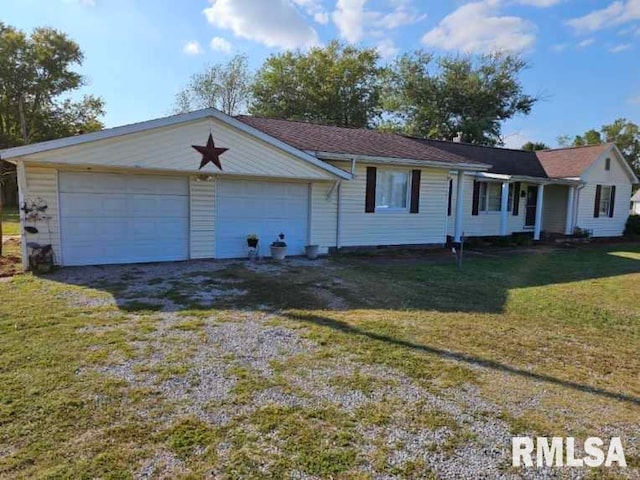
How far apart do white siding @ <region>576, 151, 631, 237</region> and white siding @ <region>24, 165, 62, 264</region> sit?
19606 millimetres

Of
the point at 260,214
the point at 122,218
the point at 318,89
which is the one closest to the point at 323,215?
the point at 260,214

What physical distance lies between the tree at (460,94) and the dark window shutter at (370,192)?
20.4 metres

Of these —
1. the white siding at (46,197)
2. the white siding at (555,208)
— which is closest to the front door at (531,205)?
the white siding at (555,208)

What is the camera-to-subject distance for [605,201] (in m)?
20.0

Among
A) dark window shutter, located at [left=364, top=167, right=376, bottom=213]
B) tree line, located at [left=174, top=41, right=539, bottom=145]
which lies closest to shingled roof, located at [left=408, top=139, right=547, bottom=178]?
dark window shutter, located at [left=364, top=167, right=376, bottom=213]

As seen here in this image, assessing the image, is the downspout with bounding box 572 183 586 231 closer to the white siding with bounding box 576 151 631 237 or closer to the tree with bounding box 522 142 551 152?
the white siding with bounding box 576 151 631 237

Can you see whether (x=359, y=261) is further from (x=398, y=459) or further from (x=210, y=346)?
(x=398, y=459)

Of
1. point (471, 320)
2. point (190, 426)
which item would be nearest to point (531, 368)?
point (471, 320)

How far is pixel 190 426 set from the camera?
291 centimetres

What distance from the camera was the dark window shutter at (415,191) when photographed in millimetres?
12969

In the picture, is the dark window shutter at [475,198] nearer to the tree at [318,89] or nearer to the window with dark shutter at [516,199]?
the window with dark shutter at [516,199]

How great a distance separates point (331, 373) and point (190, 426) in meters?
1.40

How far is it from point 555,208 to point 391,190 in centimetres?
1097

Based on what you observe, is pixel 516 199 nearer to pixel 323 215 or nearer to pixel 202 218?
pixel 323 215
